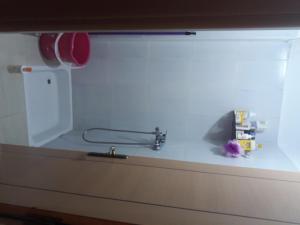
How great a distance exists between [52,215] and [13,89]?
0.99 meters

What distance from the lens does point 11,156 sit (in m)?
0.64

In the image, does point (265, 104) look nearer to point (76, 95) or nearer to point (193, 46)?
point (193, 46)

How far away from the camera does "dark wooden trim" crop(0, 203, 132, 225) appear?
15.8 inches

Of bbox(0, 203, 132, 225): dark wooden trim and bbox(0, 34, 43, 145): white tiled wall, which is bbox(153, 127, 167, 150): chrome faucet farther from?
bbox(0, 203, 132, 225): dark wooden trim

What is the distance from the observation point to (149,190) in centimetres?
49

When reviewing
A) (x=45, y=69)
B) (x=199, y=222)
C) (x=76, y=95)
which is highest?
(x=45, y=69)

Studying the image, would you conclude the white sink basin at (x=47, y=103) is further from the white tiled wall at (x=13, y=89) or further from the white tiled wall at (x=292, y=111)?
the white tiled wall at (x=292, y=111)

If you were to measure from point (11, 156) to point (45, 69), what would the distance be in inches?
36.5

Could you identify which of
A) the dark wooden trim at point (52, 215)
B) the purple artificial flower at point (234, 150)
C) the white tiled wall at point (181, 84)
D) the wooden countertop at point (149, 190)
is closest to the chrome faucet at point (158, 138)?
the white tiled wall at point (181, 84)

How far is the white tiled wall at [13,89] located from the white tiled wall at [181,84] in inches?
19.0

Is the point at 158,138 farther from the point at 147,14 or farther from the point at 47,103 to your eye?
the point at 147,14

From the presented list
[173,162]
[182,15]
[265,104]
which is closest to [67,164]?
[173,162]

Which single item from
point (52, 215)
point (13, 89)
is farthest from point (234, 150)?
point (13, 89)

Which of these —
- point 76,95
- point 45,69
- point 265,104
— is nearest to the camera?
point 45,69
